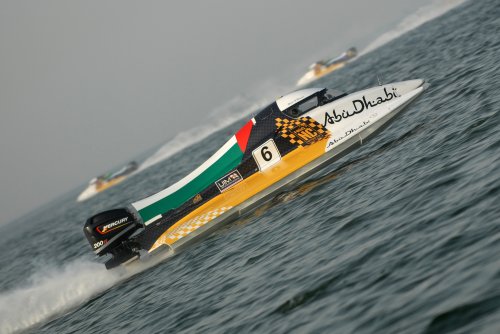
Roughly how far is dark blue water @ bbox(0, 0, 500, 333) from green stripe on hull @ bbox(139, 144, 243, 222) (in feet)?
5.06

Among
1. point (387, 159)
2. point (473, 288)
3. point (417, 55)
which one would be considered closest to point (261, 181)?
point (387, 159)

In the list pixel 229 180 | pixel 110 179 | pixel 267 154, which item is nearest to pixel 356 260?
pixel 267 154

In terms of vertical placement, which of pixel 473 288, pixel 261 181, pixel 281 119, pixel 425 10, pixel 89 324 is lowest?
pixel 473 288

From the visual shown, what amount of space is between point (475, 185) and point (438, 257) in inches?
94.2

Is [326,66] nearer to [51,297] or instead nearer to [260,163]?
[260,163]

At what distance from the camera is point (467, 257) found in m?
7.73

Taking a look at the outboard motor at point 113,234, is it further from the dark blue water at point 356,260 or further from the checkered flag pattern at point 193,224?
the checkered flag pattern at point 193,224

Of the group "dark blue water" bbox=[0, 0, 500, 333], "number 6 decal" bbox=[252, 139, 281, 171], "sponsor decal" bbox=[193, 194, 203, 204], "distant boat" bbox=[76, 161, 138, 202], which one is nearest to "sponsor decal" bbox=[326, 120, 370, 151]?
"dark blue water" bbox=[0, 0, 500, 333]

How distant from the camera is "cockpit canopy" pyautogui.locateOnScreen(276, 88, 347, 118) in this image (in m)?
17.0

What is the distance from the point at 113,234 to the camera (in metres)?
15.9

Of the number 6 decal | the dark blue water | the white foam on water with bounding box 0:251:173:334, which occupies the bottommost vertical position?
the dark blue water

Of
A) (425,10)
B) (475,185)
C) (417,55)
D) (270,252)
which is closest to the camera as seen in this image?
(475,185)

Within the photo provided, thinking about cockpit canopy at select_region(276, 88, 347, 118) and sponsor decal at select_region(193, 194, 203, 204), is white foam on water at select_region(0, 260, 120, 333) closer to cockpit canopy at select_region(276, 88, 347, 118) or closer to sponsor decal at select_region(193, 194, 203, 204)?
sponsor decal at select_region(193, 194, 203, 204)

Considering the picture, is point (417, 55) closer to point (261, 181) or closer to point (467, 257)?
point (261, 181)
